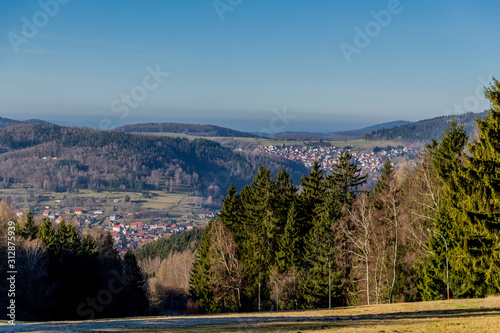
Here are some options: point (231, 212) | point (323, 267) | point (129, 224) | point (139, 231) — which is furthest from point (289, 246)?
point (129, 224)

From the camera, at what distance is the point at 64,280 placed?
41.8 meters

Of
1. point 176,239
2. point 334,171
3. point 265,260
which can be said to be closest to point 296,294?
point 265,260

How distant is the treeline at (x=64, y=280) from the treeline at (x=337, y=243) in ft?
29.4

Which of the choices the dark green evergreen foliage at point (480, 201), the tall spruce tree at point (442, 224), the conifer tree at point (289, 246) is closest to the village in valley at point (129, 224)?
the conifer tree at point (289, 246)

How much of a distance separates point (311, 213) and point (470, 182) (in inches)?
979

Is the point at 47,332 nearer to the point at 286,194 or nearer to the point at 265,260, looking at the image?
the point at 265,260

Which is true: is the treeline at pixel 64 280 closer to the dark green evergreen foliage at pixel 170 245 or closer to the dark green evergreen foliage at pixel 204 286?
the dark green evergreen foliage at pixel 204 286

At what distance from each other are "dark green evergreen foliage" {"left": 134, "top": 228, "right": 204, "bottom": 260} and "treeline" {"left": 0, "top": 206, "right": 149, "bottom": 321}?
55.8 metres

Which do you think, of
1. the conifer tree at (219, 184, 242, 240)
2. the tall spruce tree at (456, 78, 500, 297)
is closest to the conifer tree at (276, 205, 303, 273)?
the conifer tree at (219, 184, 242, 240)

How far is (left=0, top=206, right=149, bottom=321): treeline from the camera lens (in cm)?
3581

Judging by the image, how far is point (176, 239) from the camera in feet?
385

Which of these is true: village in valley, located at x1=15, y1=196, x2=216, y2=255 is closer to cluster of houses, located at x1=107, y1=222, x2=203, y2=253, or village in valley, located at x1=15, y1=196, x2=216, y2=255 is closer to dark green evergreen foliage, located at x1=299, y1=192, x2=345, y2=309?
cluster of houses, located at x1=107, y1=222, x2=203, y2=253

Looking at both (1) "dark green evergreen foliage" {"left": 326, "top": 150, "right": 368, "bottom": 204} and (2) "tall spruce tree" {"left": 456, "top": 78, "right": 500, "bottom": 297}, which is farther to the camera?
(1) "dark green evergreen foliage" {"left": 326, "top": 150, "right": 368, "bottom": 204}

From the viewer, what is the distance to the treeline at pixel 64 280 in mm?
35812
